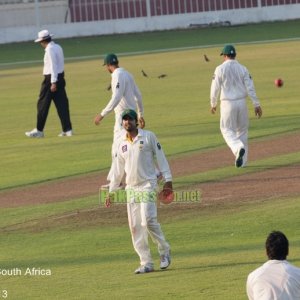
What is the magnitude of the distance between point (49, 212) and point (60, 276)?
13.3ft

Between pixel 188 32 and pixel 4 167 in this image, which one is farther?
pixel 188 32

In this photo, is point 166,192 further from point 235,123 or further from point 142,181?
point 235,123

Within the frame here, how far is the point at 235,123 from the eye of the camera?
2039 centimetres

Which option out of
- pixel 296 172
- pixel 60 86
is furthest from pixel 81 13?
pixel 296 172

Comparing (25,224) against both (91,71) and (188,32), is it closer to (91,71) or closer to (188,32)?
(91,71)

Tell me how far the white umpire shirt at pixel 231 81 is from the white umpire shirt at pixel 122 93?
1622 mm

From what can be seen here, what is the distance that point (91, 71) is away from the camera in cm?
3941

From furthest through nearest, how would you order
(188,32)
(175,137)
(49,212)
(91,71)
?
(188,32) < (91,71) < (175,137) < (49,212)

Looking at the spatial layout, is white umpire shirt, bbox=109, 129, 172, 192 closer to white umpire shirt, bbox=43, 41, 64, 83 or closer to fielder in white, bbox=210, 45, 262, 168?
fielder in white, bbox=210, 45, 262, 168

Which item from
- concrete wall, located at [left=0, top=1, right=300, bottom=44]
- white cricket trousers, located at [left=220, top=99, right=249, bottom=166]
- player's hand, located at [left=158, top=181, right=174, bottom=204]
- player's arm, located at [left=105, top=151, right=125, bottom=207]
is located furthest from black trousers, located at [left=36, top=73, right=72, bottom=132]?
concrete wall, located at [left=0, top=1, right=300, bottom=44]

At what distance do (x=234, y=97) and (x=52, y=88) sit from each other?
611 cm

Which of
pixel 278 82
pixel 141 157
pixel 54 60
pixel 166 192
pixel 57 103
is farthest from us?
pixel 278 82

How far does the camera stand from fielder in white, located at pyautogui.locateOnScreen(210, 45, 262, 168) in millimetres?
20203

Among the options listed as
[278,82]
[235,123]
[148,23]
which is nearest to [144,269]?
[235,123]
